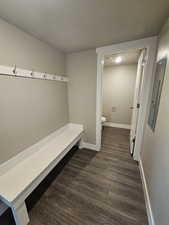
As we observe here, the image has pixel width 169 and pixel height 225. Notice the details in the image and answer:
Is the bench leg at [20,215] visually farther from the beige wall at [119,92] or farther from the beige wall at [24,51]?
the beige wall at [119,92]

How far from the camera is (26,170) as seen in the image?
1347 mm

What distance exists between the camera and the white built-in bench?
1.05 m

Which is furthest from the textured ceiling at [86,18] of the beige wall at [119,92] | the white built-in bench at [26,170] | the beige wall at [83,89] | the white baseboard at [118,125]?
the white baseboard at [118,125]

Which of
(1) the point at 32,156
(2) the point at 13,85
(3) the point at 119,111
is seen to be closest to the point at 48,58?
(2) the point at 13,85

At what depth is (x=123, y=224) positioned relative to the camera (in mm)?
1143

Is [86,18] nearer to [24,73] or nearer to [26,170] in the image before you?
[24,73]

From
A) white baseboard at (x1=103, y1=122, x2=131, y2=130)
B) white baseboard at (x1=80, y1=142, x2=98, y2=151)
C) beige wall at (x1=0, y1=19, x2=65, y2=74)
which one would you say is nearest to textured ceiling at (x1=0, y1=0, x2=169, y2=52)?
beige wall at (x1=0, y1=19, x2=65, y2=74)

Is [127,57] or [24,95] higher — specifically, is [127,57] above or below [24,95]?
above

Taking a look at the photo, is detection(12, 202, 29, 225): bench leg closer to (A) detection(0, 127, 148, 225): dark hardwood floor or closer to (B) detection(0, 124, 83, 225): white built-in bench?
(B) detection(0, 124, 83, 225): white built-in bench

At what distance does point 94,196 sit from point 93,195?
0.02 meters

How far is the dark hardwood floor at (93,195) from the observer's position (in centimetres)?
120

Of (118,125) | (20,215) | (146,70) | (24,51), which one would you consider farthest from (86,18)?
(118,125)

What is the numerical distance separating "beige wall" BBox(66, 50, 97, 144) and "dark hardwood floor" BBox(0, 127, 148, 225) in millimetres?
754

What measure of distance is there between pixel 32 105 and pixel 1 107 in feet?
1.46
